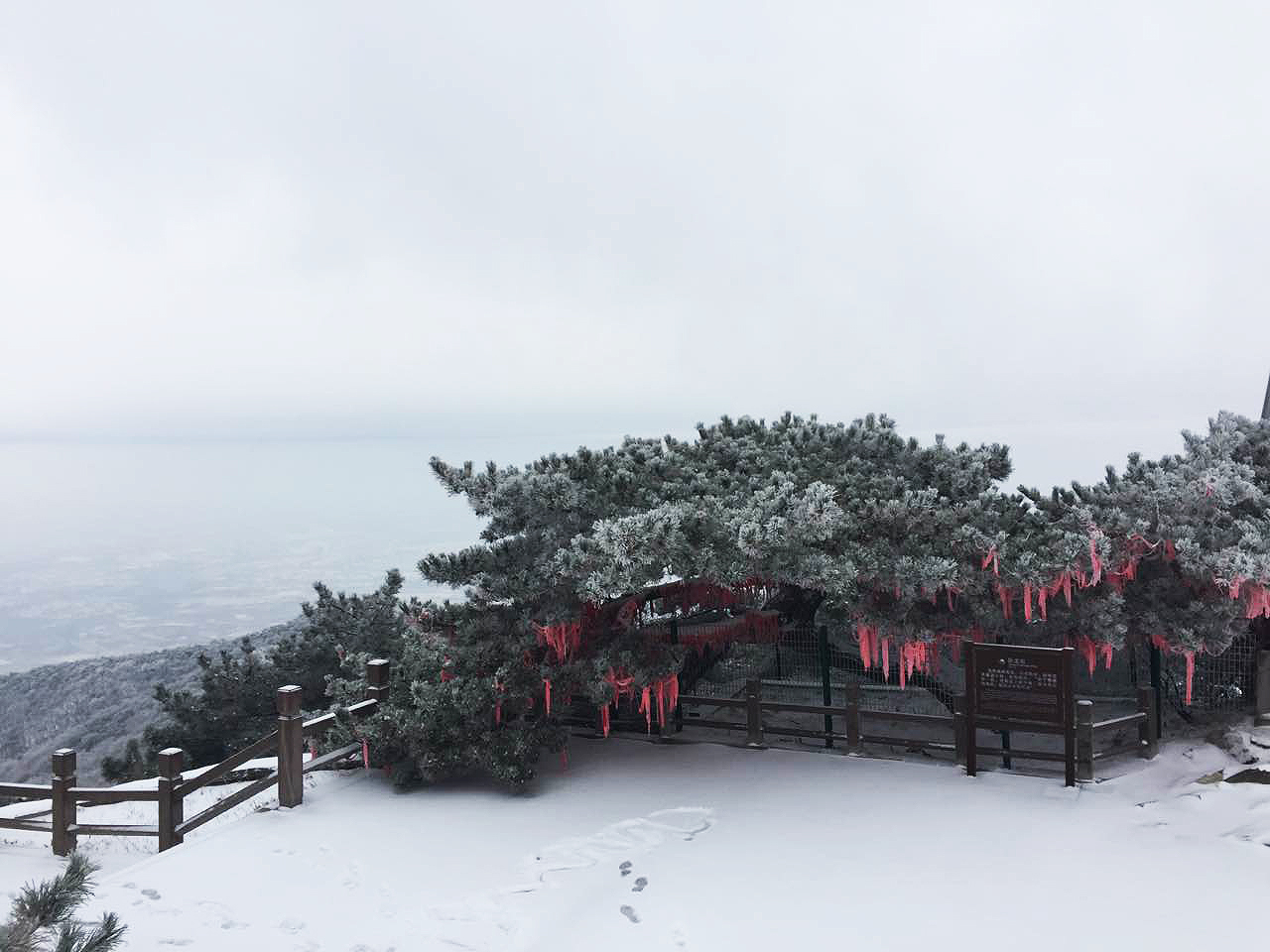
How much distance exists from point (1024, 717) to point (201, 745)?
50.3 ft

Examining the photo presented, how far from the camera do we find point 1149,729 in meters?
9.89

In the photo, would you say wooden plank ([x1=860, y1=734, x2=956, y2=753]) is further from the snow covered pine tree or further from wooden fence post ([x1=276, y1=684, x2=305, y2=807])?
wooden fence post ([x1=276, y1=684, x2=305, y2=807])

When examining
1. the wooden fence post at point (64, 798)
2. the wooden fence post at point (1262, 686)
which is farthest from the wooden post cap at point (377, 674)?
the wooden fence post at point (1262, 686)

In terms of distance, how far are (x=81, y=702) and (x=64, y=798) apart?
36.3 meters

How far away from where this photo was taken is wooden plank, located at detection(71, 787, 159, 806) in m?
9.02

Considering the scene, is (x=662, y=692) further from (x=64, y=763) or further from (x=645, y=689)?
(x=64, y=763)

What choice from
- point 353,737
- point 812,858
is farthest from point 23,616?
point 812,858

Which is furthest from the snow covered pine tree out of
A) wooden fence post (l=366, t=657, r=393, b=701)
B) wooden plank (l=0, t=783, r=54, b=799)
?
wooden plank (l=0, t=783, r=54, b=799)

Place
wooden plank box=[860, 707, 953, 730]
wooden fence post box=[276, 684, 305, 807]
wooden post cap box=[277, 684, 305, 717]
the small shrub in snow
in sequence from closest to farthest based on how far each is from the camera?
the small shrub in snow
wooden fence post box=[276, 684, 305, 807]
wooden post cap box=[277, 684, 305, 717]
wooden plank box=[860, 707, 953, 730]

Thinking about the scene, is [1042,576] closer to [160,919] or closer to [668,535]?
[668,535]

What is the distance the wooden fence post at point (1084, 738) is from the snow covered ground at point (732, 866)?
0.38 meters

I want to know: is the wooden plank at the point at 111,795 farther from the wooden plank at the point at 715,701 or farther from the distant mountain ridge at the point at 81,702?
the distant mountain ridge at the point at 81,702

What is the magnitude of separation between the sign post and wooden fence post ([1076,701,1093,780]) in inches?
8.3

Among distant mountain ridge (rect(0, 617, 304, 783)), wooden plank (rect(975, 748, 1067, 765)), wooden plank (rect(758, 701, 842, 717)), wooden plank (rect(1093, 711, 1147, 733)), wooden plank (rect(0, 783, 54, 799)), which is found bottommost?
distant mountain ridge (rect(0, 617, 304, 783))
